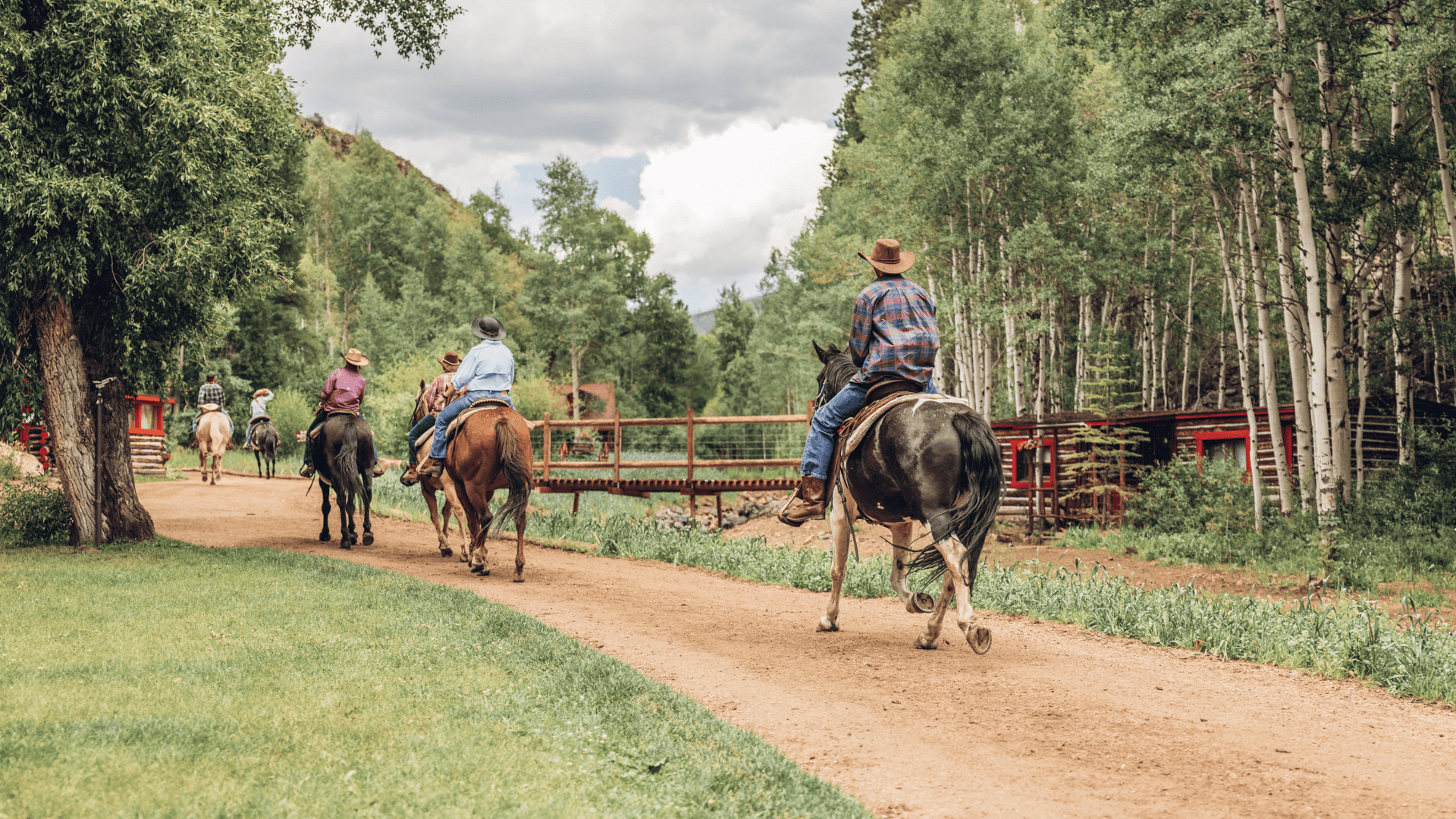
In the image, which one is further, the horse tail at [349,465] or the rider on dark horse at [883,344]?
the horse tail at [349,465]

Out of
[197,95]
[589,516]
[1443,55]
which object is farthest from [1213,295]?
[197,95]

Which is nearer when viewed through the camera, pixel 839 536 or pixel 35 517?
pixel 839 536

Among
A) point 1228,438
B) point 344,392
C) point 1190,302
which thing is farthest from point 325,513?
point 1190,302

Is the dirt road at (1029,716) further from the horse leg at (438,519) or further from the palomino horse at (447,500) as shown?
the horse leg at (438,519)

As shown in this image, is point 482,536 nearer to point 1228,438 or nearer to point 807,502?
point 807,502

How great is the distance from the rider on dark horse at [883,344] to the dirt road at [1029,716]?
168cm

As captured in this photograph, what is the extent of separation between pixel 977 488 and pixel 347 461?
30.8 ft

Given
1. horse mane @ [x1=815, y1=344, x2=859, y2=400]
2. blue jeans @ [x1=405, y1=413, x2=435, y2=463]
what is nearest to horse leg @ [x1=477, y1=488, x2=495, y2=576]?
Result: blue jeans @ [x1=405, y1=413, x2=435, y2=463]

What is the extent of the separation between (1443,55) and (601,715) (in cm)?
1793

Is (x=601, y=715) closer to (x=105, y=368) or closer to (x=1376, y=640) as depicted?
(x=1376, y=640)

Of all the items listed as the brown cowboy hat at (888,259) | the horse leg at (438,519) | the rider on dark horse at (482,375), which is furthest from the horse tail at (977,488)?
the horse leg at (438,519)

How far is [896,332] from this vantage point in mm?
7324

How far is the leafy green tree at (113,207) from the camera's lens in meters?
10.2

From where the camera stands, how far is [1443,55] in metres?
15.6
